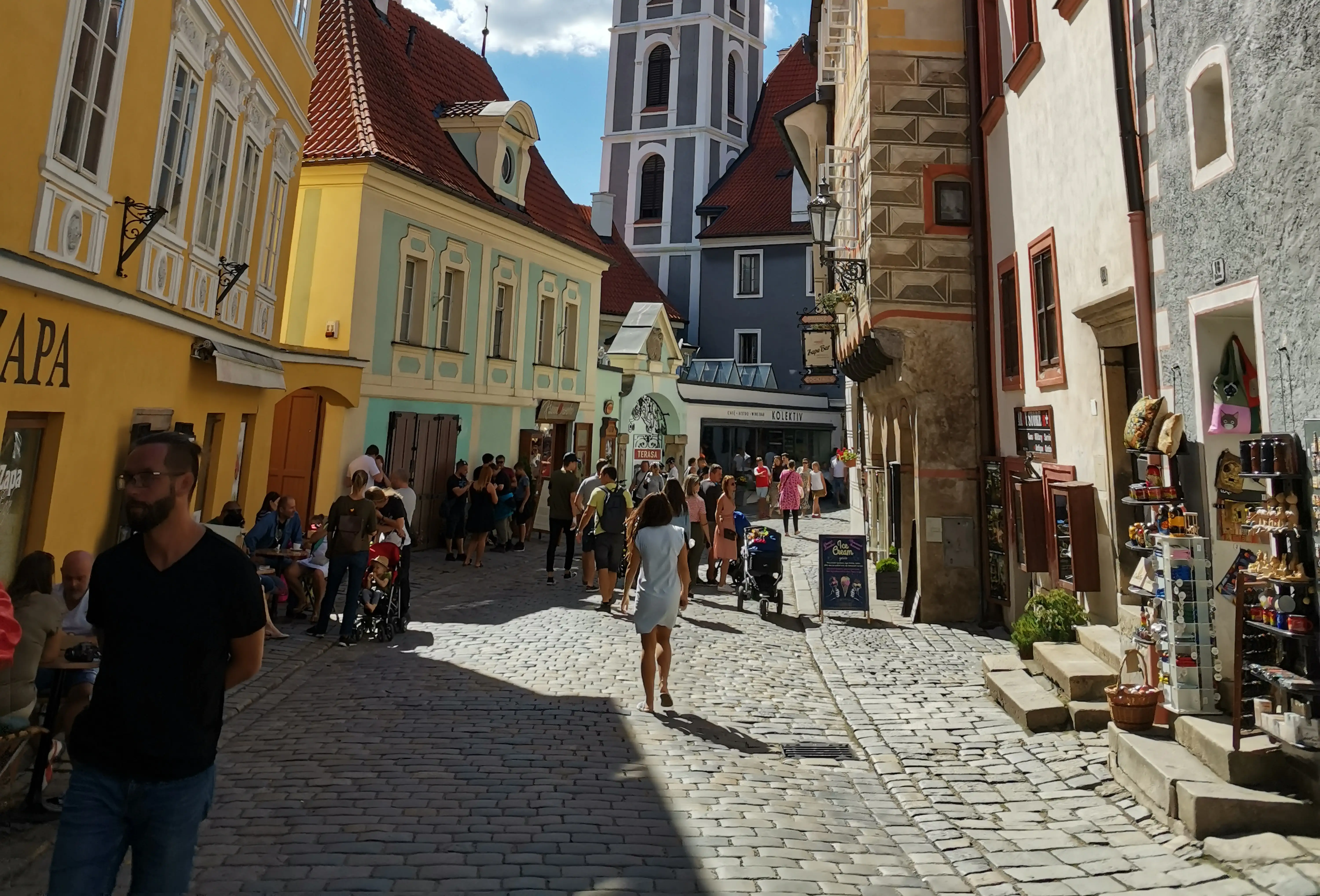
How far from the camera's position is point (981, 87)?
1130 cm

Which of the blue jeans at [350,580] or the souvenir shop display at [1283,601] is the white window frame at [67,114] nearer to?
the blue jeans at [350,580]

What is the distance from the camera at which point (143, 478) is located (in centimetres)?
260

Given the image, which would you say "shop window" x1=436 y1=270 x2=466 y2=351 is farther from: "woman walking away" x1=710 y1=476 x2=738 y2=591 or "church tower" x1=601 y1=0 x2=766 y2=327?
"church tower" x1=601 y1=0 x2=766 y2=327

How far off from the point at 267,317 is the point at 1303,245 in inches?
462

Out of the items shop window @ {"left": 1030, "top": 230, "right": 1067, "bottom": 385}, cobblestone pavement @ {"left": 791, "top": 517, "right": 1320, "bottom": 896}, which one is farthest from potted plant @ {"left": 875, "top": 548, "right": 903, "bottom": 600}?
shop window @ {"left": 1030, "top": 230, "right": 1067, "bottom": 385}

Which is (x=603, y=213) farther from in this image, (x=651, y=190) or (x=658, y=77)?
(x=658, y=77)

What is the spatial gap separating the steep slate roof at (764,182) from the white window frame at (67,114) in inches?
1292

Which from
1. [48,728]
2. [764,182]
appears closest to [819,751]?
[48,728]

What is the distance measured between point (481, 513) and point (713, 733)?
9046mm

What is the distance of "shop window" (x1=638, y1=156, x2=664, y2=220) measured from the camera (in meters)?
43.1

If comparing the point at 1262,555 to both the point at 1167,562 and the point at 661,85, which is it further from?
the point at 661,85

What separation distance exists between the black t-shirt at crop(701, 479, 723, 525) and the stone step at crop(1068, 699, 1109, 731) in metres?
7.14

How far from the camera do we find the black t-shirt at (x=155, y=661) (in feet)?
8.22

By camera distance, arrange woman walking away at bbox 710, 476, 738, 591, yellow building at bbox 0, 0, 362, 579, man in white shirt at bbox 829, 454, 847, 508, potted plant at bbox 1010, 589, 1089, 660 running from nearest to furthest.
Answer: yellow building at bbox 0, 0, 362, 579
potted plant at bbox 1010, 589, 1089, 660
woman walking away at bbox 710, 476, 738, 591
man in white shirt at bbox 829, 454, 847, 508
